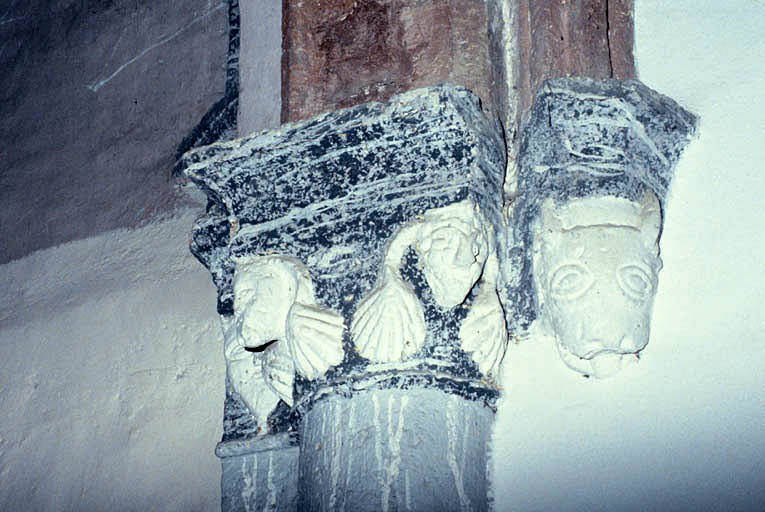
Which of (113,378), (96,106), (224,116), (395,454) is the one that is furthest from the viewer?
(96,106)

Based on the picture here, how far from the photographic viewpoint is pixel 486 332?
1.94 m

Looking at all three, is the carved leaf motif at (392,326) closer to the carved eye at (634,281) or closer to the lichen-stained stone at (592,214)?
the lichen-stained stone at (592,214)

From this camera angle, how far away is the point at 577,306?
188 cm

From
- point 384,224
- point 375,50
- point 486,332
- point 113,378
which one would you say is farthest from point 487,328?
point 113,378

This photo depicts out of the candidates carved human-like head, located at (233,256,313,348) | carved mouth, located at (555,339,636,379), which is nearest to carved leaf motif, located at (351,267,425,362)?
carved human-like head, located at (233,256,313,348)

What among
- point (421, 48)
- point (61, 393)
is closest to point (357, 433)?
point (421, 48)

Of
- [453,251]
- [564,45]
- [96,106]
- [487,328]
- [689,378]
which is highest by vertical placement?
[96,106]

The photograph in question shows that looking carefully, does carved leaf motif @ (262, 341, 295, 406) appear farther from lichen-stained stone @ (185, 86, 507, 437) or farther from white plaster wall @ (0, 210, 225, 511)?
white plaster wall @ (0, 210, 225, 511)

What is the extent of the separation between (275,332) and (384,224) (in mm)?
293

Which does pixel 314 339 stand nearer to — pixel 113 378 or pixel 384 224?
pixel 384 224

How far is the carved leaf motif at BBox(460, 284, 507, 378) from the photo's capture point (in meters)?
1.92

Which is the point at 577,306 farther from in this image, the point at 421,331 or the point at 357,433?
the point at 357,433

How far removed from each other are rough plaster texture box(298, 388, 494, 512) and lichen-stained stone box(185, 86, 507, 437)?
3 cm

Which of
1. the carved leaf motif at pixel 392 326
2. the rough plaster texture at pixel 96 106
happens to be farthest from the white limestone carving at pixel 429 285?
the rough plaster texture at pixel 96 106
